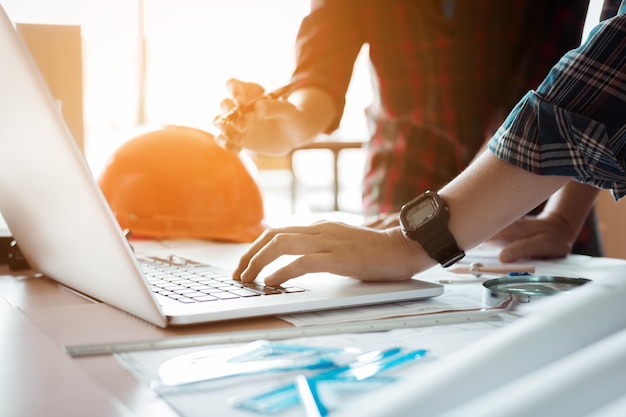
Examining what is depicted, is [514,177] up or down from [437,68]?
down

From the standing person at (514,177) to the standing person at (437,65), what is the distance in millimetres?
713

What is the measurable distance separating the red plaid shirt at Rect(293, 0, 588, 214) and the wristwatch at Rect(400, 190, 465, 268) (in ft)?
2.49

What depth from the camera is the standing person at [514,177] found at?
0.72 metres

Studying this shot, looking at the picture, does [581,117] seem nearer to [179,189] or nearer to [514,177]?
[514,177]

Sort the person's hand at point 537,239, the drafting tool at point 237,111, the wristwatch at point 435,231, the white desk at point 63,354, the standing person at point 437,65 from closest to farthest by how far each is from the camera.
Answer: the white desk at point 63,354 < the wristwatch at point 435,231 < the person's hand at point 537,239 < the drafting tool at point 237,111 < the standing person at point 437,65

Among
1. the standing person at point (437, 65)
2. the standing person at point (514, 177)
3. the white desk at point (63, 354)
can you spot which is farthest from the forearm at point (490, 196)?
the standing person at point (437, 65)

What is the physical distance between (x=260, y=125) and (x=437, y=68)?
537 mm

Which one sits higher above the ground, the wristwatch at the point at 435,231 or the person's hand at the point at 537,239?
the wristwatch at the point at 435,231

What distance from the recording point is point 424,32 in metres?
1.61

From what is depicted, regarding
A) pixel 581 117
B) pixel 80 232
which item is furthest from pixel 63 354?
pixel 581 117

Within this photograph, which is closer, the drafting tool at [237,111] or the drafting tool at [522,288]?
the drafting tool at [522,288]

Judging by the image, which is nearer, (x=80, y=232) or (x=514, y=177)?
(x=80, y=232)

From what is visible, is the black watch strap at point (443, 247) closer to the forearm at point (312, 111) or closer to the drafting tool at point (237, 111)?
the drafting tool at point (237, 111)

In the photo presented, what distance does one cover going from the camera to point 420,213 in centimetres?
82
